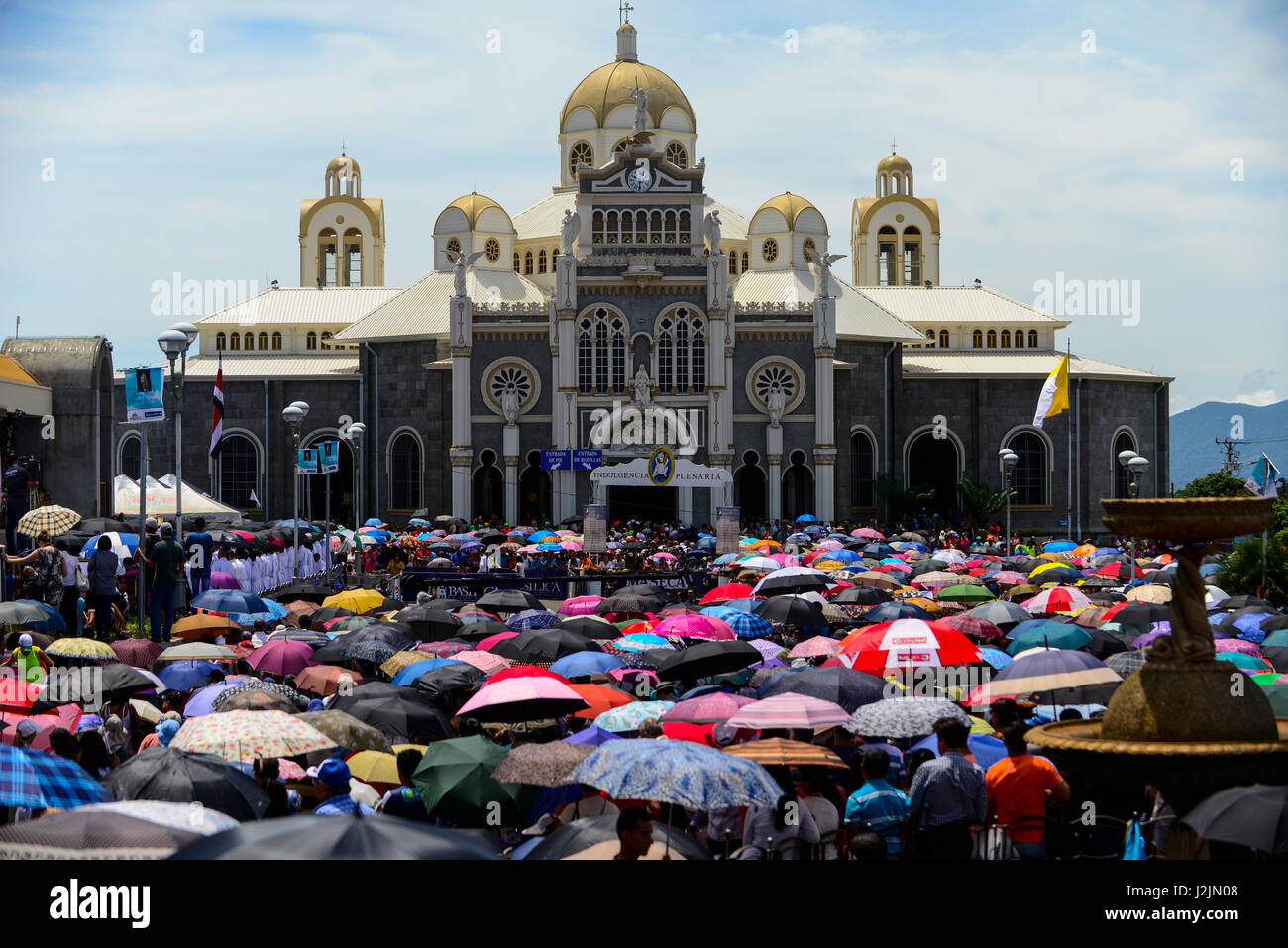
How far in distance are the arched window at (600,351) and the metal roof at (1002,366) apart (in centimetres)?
1355

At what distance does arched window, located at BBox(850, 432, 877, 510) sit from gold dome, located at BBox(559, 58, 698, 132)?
16379 mm

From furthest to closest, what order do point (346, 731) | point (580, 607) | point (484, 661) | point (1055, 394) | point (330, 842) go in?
1. point (1055, 394)
2. point (580, 607)
3. point (484, 661)
4. point (346, 731)
5. point (330, 842)

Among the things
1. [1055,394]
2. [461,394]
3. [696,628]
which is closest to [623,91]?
[461,394]

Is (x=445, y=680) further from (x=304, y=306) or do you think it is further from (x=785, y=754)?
(x=304, y=306)

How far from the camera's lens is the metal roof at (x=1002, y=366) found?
6681cm

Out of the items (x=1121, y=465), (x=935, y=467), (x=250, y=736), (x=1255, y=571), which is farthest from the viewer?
(x=935, y=467)

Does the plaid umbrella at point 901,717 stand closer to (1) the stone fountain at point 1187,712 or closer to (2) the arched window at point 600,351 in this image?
(1) the stone fountain at point 1187,712

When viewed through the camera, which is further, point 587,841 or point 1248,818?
point 587,841

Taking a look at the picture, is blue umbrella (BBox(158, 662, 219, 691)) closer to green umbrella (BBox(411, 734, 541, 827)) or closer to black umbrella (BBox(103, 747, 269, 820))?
green umbrella (BBox(411, 734, 541, 827))

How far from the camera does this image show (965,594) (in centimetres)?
2720

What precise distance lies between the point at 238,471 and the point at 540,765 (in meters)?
56.7

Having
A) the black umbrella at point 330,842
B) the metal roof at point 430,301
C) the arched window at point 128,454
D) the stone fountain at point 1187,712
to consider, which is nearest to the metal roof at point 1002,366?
the metal roof at point 430,301

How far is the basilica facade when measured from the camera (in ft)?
197
